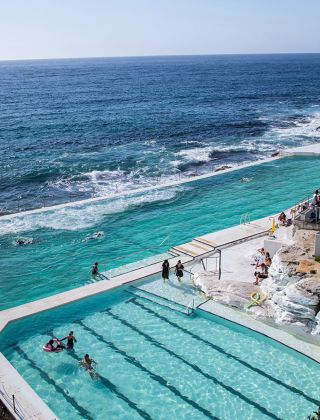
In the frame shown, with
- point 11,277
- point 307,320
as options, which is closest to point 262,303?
point 307,320

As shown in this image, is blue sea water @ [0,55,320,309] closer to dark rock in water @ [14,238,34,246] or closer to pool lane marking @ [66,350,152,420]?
dark rock in water @ [14,238,34,246]

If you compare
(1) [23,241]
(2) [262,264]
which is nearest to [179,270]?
(2) [262,264]

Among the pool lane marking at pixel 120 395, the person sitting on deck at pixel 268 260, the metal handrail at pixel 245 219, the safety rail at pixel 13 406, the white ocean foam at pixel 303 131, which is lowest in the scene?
the pool lane marking at pixel 120 395

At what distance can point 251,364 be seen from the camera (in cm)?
1705

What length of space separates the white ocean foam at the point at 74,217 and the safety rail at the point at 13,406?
16.1 metres

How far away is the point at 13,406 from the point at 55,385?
5.88ft

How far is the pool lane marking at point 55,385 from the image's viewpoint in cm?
1482

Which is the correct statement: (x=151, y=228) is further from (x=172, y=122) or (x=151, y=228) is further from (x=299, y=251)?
(x=172, y=122)

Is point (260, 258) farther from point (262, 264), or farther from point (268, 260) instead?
point (262, 264)

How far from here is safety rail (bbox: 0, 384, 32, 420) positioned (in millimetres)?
14230

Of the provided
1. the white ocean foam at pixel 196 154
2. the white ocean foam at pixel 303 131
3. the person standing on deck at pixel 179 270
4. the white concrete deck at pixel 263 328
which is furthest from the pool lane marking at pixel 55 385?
the white ocean foam at pixel 303 131

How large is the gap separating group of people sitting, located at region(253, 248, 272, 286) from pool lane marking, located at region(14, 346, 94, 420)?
9699 mm

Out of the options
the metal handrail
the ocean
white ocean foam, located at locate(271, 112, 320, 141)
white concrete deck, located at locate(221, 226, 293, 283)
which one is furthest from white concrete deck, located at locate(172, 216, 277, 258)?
white ocean foam, located at locate(271, 112, 320, 141)

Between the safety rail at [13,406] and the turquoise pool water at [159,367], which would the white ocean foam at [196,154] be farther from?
the safety rail at [13,406]
